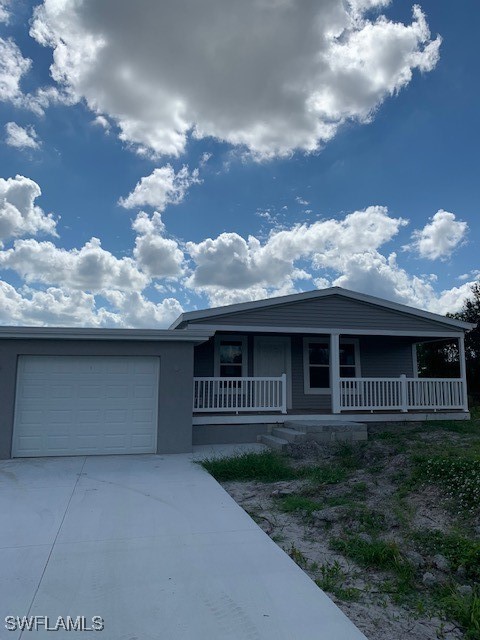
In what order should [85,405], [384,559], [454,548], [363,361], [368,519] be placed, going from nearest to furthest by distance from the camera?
[384,559], [454,548], [368,519], [85,405], [363,361]

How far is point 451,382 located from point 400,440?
4416 millimetres

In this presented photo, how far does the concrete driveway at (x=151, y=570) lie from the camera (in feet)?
9.50

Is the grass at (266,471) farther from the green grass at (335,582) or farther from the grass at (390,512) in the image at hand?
the green grass at (335,582)

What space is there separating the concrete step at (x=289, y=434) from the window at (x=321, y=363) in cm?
347

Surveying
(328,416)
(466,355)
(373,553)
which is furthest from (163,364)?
(466,355)

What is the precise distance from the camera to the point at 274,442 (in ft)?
32.5

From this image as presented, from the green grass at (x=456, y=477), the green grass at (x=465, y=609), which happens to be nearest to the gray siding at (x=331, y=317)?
the green grass at (x=456, y=477)

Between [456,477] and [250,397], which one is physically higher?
[250,397]

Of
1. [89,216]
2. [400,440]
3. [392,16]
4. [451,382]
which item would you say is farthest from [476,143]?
[89,216]

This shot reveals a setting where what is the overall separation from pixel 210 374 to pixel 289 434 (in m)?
4.06

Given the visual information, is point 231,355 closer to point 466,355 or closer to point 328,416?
point 328,416

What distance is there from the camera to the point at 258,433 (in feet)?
36.5

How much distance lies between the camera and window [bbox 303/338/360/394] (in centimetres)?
1418

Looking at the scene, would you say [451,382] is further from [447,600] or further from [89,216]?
[89,216]
